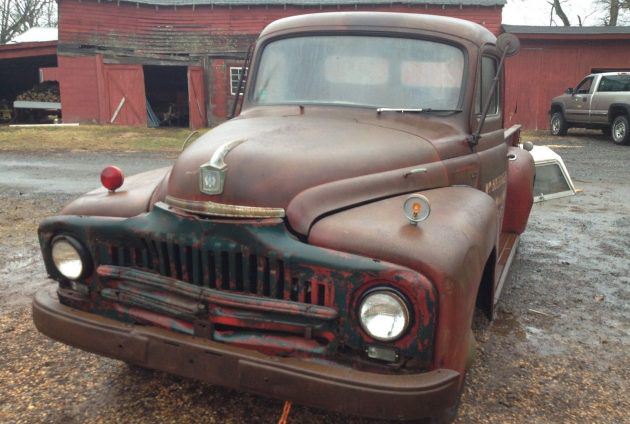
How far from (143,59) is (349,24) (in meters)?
19.8

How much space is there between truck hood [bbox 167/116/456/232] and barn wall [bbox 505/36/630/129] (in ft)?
63.2

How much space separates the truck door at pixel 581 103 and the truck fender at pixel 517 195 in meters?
13.7

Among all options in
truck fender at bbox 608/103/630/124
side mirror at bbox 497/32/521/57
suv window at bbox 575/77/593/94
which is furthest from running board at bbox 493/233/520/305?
suv window at bbox 575/77/593/94

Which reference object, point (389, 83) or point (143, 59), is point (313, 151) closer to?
point (389, 83)

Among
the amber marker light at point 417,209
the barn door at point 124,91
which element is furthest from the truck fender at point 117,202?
the barn door at point 124,91

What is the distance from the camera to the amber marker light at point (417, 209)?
232cm

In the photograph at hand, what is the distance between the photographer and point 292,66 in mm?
3717

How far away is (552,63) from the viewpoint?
21031mm

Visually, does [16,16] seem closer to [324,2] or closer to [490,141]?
[324,2]

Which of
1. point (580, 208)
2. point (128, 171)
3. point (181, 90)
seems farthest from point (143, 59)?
point (580, 208)

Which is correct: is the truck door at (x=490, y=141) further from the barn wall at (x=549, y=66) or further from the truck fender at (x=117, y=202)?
the barn wall at (x=549, y=66)

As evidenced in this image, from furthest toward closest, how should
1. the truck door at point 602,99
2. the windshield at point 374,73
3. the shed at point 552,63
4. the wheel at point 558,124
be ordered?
1. the shed at point 552,63
2. the wheel at point 558,124
3. the truck door at point 602,99
4. the windshield at point 374,73

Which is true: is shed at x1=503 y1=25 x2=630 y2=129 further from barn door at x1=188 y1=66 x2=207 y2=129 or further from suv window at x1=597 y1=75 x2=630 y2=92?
barn door at x1=188 y1=66 x2=207 y2=129

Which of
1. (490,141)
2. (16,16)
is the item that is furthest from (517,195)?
(16,16)
